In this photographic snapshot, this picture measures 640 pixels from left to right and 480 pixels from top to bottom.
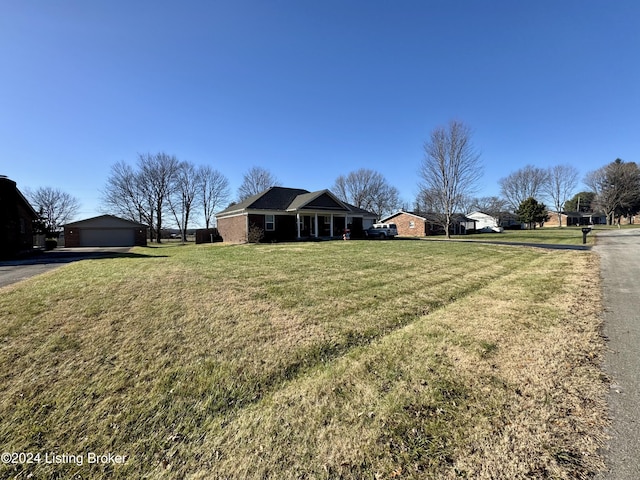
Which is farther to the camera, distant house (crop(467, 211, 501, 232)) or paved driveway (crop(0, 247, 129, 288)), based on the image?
distant house (crop(467, 211, 501, 232))

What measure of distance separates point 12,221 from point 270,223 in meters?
17.5

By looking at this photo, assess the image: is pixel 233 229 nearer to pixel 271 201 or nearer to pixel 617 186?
pixel 271 201

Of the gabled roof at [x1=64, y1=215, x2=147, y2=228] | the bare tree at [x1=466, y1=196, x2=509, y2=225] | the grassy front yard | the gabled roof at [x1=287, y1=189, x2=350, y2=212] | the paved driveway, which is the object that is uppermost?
the bare tree at [x1=466, y1=196, x2=509, y2=225]

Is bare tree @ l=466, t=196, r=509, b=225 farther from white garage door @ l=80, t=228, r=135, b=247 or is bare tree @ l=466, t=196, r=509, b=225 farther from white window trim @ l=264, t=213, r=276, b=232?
white garage door @ l=80, t=228, r=135, b=247

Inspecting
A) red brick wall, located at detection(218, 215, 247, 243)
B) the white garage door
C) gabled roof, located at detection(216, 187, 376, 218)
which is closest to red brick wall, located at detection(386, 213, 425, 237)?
gabled roof, located at detection(216, 187, 376, 218)

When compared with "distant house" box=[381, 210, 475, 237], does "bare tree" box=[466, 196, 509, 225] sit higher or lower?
higher

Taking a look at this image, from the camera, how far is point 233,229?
25469 millimetres

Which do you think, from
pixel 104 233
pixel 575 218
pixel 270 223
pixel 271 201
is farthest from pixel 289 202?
pixel 575 218

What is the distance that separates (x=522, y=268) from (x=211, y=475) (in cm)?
1101

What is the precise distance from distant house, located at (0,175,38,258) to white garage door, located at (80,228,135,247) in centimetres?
651

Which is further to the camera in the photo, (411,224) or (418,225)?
(411,224)

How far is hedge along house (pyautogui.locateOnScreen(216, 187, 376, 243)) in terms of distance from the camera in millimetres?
23562

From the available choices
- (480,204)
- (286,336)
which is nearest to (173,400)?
(286,336)

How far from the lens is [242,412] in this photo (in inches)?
105
